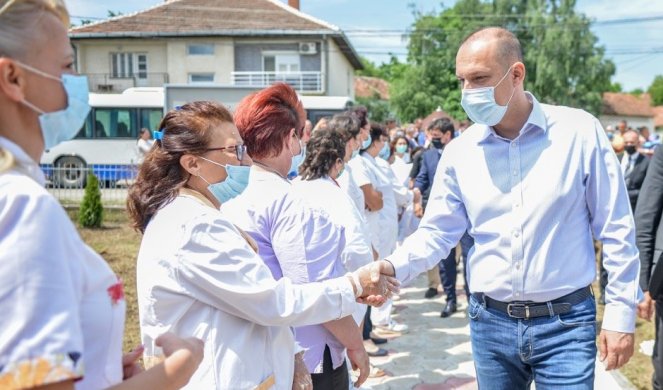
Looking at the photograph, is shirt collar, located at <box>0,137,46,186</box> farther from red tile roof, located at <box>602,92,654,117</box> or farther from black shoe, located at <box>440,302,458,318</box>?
red tile roof, located at <box>602,92,654,117</box>

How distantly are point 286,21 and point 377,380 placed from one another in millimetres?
27894

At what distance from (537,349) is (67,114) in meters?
2.13

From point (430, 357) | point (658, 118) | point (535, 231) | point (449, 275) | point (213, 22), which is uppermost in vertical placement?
→ point (213, 22)

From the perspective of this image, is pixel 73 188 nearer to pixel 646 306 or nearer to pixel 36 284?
pixel 646 306

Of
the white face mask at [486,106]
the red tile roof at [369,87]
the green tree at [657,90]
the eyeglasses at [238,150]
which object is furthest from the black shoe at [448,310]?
the green tree at [657,90]

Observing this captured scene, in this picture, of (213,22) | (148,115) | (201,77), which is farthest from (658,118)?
(148,115)

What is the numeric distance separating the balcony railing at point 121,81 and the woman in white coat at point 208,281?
30686 mm

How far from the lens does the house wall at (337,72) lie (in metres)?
31.1

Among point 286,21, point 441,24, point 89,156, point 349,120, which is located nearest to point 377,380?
point 349,120

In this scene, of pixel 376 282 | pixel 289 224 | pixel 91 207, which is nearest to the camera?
pixel 289 224

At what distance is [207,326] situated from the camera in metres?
1.83

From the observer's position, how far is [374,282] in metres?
2.51

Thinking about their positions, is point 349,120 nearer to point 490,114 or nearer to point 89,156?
point 490,114

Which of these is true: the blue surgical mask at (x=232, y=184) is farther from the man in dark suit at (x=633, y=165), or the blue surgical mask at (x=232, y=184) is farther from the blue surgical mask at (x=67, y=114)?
the man in dark suit at (x=633, y=165)
